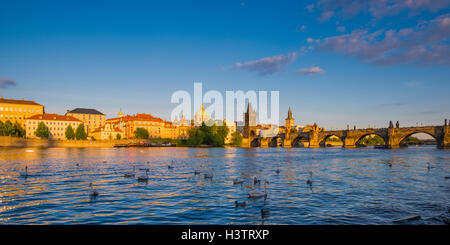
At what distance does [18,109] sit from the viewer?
147750 mm

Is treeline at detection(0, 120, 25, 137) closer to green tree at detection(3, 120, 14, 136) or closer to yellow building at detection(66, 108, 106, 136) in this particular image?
green tree at detection(3, 120, 14, 136)

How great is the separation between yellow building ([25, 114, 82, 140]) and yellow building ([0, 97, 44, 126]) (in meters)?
10.1

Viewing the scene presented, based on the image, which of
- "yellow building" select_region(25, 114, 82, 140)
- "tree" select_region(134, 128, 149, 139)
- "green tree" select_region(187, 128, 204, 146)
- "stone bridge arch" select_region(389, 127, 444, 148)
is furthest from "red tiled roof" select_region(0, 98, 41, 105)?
→ "stone bridge arch" select_region(389, 127, 444, 148)

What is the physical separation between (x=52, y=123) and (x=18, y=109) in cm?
1743

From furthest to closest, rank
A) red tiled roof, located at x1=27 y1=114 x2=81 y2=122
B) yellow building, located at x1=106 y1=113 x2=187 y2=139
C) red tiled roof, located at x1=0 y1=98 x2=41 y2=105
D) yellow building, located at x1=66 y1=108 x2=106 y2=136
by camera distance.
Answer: yellow building, located at x1=66 y1=108 x2=106 y2=136, yellow building, located at x1=106 y1=113 x2=187 y2=139, red tiled roof, located at x1=0 y1=98 x2=41 y2=105, red tiled roof, located at x1=27 y1=114 x2=81 y2=122

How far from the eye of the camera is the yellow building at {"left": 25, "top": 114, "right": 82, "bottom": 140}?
459 feet

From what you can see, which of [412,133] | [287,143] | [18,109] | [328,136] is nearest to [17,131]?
[18,109]

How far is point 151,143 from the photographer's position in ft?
510

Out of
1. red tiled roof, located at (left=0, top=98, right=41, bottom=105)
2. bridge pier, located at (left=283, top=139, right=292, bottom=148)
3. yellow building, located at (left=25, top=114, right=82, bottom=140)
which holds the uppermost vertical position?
red tiled roof, located at (left=0, top=98, right=41, bottom=105)

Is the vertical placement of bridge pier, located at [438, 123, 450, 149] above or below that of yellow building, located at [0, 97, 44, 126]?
below

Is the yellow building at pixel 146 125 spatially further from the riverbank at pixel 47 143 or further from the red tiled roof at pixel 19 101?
the red tiled roof at pixel 19 101
